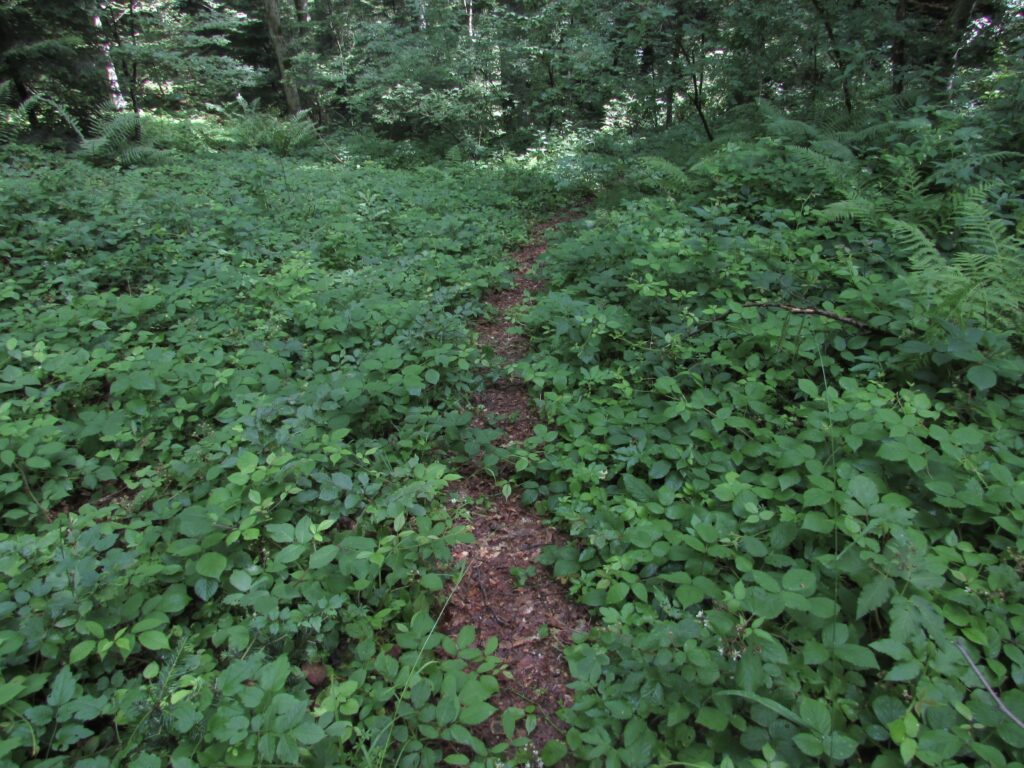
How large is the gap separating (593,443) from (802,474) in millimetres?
1064

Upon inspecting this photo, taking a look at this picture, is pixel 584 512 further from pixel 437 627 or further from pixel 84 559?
pixel 84 559

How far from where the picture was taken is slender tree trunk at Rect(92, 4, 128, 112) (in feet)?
31.9

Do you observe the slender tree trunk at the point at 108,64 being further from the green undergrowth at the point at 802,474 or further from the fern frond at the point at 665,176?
the green undergrowth at the point at 802,474

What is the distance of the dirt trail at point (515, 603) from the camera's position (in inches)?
80.4

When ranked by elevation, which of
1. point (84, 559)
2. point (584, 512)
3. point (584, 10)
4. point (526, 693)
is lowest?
point (526, 693)

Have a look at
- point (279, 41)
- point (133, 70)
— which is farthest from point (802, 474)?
point (279, 41)

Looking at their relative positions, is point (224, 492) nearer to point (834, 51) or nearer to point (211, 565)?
point (211, 565)

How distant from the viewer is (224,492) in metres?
2.35

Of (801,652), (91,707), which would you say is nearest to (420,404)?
(91,707)

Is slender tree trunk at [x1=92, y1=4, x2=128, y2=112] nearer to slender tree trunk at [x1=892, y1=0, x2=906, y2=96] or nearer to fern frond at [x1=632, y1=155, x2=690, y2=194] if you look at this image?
A: fern frond at [x1=632, y1=155, x2=690, y2=194]

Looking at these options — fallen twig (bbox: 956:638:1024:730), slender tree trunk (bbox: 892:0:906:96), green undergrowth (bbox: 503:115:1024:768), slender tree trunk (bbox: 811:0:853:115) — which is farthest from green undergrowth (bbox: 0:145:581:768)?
slender tree trunk (bbox: 892:0:906:96)

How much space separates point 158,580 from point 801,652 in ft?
8.23

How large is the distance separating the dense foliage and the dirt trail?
7 cm

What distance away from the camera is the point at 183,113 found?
12242 mm
